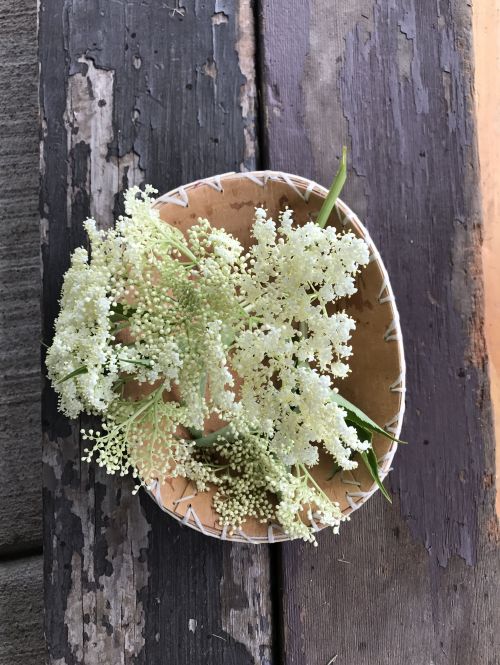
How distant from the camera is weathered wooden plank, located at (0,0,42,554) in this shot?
1.21 meters

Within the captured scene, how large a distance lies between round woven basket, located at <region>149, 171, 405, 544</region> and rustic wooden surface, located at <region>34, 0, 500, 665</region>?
0.12 meters

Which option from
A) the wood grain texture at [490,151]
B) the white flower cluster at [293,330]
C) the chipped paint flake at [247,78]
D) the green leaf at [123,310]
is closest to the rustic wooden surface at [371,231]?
the chipped paint flake at [247,78]

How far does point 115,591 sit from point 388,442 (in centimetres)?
49

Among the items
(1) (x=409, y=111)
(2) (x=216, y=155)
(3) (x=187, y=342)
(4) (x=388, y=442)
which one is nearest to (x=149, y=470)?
(3) (x=187, y=342)

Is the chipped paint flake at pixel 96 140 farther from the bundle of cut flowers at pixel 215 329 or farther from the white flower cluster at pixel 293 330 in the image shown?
the white flower cluster at pixel 293 330

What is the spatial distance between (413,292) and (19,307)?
0.79m

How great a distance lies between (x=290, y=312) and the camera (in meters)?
0.62

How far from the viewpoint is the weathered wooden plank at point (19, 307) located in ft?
3.97

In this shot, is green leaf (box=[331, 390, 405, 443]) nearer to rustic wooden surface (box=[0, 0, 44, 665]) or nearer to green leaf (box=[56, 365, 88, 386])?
green leaf (box=[56, 365, 88, 386])

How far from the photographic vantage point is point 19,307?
1214mm

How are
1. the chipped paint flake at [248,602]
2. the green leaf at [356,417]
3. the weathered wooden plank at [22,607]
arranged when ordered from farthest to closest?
the weathered wooden plank at [22,607] < the chipped paint flake at [248,602] < the green leaf at [356,417]

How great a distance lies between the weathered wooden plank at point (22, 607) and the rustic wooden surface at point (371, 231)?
335mm

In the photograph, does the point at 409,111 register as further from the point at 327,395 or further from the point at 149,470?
the point at 149,470

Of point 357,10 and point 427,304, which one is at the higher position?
point 357,10
